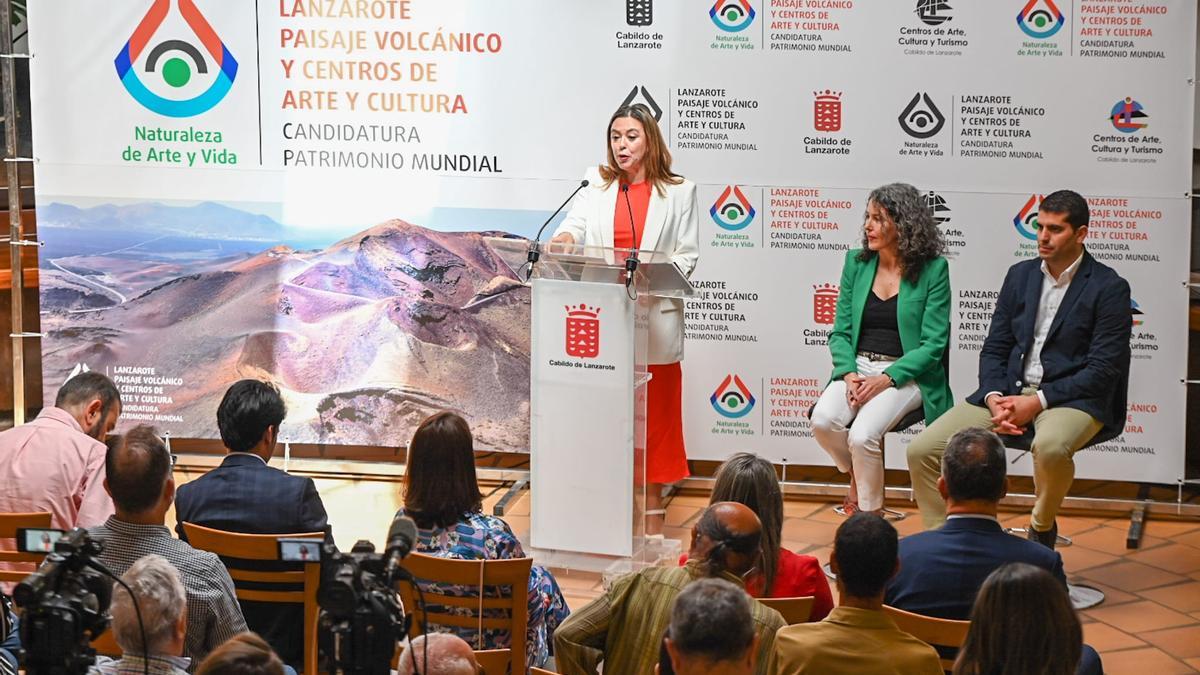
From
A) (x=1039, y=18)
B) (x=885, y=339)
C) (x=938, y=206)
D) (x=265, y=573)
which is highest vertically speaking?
(x=1039, y=18)

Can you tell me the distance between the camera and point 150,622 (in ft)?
9.45

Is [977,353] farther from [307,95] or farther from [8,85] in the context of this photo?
[8,85]

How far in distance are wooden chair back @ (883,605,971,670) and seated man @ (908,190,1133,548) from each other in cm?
193

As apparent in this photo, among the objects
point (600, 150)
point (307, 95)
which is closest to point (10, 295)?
point (307, 95)

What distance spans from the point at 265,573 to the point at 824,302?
3251 millimetres

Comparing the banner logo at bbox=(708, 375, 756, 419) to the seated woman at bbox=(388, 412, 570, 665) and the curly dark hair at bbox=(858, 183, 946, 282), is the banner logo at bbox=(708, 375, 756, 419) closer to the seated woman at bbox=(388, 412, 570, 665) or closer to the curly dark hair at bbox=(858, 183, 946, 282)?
the curly dark hair at bbox=(858, 183, 946, 282)

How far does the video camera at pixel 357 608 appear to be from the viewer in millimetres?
2383

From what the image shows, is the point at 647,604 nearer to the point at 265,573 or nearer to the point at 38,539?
the point at 265,573

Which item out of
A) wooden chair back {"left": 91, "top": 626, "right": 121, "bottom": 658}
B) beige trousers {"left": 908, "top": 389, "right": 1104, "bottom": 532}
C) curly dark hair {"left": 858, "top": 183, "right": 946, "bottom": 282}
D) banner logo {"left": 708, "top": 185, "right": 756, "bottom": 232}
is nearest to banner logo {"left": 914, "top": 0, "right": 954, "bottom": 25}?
curly dark hair {"left": 858, "top": 183, "right": 946, "bottom": 282}

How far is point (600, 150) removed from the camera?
639 cm

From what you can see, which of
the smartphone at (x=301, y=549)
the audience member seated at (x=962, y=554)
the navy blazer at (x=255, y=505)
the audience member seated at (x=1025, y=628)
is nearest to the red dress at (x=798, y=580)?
the audience member seated at (x=962, y=554)

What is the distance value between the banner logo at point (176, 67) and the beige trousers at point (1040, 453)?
353 cm

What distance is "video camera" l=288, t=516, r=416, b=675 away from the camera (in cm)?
238

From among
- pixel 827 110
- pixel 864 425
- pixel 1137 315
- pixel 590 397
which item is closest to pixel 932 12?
pixel 827 110
